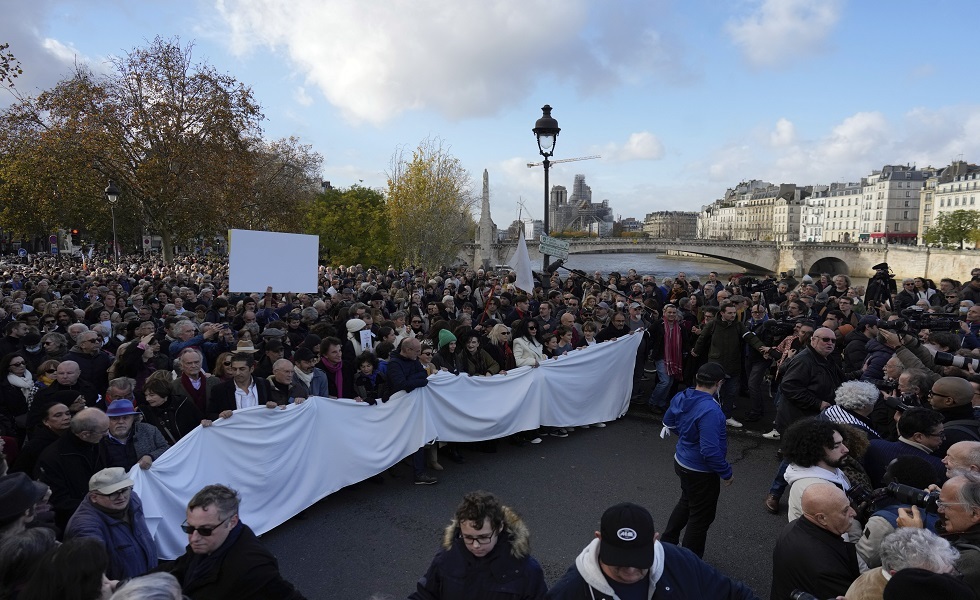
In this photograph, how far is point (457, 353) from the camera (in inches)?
311

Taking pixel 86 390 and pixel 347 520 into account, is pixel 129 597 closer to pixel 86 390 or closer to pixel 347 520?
pixel 347 520

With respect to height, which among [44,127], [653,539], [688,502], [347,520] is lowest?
[347,520]

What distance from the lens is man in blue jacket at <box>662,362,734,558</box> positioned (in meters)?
4.36

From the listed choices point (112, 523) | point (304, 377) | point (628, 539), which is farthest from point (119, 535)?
point (628, 539)

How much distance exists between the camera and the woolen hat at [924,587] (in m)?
1.88

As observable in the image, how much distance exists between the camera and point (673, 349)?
29.6ft

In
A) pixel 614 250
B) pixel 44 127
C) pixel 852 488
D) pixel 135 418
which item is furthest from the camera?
pixel 614 250

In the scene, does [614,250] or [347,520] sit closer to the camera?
[347,520]

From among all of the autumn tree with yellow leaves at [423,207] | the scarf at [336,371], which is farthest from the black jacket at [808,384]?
the autumn tree with yellow leaves at [423,207]

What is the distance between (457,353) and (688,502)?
392 centimetres

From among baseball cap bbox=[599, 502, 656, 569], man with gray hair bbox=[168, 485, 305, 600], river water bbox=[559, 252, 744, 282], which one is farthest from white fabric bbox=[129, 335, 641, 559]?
river water bbox=[559, 252, 744, 282]

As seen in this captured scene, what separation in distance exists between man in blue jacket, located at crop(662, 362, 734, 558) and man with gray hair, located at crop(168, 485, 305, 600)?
2955mm

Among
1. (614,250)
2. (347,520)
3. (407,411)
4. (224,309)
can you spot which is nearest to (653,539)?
(347,520)

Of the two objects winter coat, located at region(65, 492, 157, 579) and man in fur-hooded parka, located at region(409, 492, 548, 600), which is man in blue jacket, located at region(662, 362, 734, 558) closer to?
man in fur-hooded parka, located at region(409, 492, 548, 600)
